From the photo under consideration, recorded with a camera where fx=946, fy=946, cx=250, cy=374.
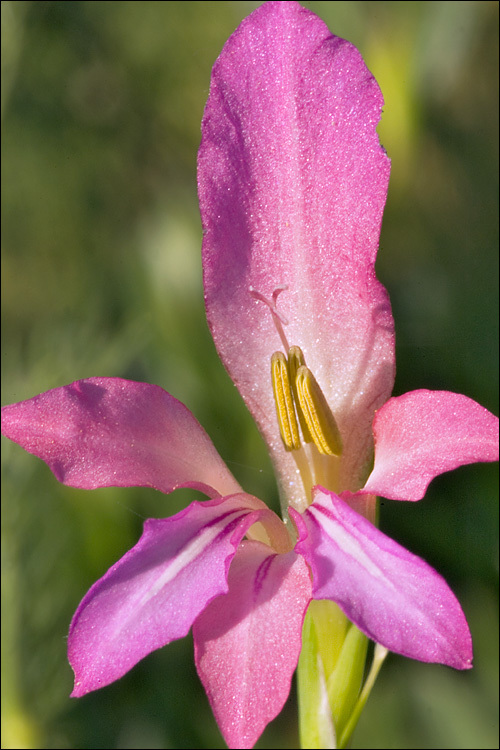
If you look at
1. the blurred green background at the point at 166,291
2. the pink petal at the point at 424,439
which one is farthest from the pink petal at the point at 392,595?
the blurred green background at the point at 166,291

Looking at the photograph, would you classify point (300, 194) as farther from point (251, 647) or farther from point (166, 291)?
point (166, 291)

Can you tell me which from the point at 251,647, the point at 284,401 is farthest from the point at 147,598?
the point at 284,401

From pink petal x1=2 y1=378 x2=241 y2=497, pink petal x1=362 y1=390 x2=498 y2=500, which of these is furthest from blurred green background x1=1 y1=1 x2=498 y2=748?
pink petal x1=362 y1=390 x2=498 y2=500

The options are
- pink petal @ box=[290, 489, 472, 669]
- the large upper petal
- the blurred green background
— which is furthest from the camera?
the blurred green background

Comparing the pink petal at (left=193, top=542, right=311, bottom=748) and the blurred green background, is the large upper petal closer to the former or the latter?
the pink petal at (left=193, top=542, right=311, bottom=748)

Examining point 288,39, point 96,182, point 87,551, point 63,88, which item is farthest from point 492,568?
point 63,88

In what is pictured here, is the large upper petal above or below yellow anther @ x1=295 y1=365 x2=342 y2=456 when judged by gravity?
above

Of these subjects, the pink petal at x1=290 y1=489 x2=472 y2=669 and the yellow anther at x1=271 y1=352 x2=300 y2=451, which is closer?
the pink petal at x1=290 y1=489 x2=472 y2=669
